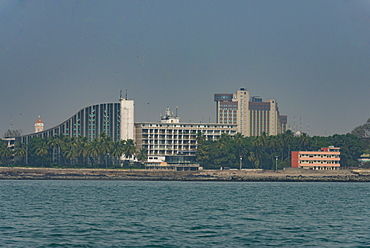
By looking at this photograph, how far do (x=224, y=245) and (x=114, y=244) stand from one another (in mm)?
8515

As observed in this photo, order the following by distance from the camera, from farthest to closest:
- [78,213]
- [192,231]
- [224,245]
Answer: [78,213] < [192,231] < [224,245]

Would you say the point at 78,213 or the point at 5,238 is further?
the point at 78,213

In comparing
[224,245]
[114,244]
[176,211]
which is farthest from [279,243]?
[176,211]

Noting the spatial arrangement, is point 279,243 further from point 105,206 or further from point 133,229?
point 105,206

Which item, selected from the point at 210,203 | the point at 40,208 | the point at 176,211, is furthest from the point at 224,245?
the point at 210,203

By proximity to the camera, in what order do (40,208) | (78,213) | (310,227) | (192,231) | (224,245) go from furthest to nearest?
(40,208) → (78,213) → (310,227) → (192,231) → (224,245)

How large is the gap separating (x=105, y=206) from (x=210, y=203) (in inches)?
639

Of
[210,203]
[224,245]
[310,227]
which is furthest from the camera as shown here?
[210,203]

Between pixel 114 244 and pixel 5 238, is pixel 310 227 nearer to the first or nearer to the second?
pixel 114 244

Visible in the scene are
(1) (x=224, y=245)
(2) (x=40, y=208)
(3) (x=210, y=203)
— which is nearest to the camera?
(1) (x=224, y=245)

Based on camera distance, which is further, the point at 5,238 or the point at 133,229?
the point at 133,229

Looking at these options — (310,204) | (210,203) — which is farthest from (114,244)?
(310,204)

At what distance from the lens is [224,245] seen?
4881 cm

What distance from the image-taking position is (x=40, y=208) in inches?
3118
